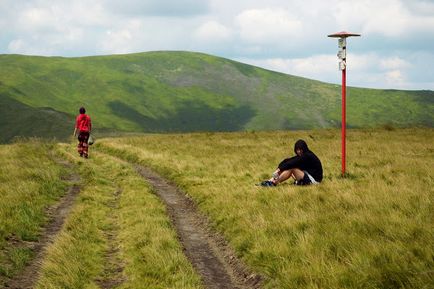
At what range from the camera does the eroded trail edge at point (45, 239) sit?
7852 millimetres

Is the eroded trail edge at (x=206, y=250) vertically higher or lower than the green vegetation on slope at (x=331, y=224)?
lower

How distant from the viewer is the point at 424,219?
9414 millimetres

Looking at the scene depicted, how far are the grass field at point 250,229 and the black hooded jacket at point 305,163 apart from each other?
1.59 ft

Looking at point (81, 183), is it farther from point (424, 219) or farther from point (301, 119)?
point (301, 119)

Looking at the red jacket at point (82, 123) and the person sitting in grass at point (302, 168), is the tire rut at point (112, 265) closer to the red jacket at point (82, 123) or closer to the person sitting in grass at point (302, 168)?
the person sitting in grass at point (302, 168)

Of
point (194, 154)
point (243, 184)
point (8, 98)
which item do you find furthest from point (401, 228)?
point (8, 98)

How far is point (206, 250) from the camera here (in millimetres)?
10109

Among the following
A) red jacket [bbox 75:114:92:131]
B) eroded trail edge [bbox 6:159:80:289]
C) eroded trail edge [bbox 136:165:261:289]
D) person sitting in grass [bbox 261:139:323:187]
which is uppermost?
red jacket [bbox 75:114:92:131]

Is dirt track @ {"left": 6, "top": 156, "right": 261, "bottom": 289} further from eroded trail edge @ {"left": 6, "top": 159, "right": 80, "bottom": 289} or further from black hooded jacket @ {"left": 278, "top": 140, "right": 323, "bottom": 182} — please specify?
black hooded jacket @ {"left": 278, "top": 140, "right": 323, "bottom": 182}

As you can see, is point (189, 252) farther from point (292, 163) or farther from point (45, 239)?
Answer: point (292, 163)

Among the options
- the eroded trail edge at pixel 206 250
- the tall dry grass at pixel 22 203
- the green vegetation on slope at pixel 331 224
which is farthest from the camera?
the tall dry grass at pixel 22 203

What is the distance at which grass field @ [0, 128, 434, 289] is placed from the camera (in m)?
7.46

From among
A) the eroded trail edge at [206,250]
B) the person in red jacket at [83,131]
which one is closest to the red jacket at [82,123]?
the person in red jacket at [83,131]

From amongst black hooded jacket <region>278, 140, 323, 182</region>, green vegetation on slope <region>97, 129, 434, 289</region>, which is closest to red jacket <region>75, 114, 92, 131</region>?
green vegetation on slope <region>97, 129, 434, 289</region>
